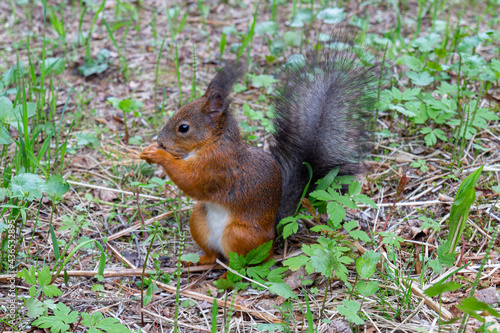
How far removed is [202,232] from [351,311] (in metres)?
0.92

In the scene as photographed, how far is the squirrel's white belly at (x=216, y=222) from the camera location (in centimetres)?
244

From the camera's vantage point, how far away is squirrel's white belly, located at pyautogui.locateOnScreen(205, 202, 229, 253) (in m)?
2.44

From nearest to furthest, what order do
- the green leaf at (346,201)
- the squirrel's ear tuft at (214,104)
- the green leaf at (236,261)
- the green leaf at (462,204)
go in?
1. the green leaf at (462,204)
2. the green leaf at (346,201)
3. the green leaf at (236,261)
4. the squirrel's ear tuft at (214,104)

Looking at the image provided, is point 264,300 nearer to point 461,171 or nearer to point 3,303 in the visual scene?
point 3,303

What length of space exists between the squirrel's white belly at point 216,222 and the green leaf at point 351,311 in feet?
2.51

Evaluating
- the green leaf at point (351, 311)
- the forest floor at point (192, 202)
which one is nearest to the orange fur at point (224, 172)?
the forest floor at point (192, 202)

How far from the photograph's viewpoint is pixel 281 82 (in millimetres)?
2551

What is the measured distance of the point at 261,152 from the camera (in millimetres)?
2518

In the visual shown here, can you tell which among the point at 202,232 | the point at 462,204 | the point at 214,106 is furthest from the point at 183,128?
the point at 462,204

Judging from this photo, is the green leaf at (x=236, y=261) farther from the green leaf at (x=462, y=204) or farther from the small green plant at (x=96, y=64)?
the small green plant at (x=96, y=64)

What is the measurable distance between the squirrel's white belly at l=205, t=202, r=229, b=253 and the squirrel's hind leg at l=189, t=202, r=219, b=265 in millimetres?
25

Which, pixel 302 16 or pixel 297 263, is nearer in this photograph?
pixel 297 263

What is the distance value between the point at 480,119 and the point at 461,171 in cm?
34

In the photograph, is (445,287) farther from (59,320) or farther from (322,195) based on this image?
(59,320)
